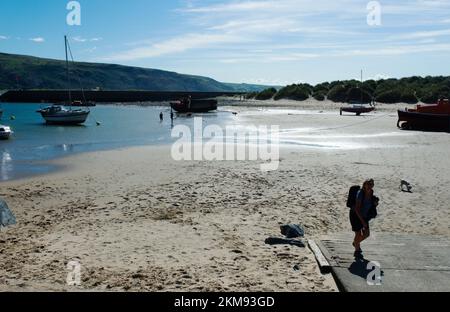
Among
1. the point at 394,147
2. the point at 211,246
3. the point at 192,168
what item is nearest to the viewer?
the point at 211,246

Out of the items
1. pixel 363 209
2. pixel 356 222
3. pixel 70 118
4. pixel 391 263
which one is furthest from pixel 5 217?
pixel 70 118

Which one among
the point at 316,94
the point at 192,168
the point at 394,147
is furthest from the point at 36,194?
the point at 316,94

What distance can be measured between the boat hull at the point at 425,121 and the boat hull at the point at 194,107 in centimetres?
4540

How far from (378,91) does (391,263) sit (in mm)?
73595

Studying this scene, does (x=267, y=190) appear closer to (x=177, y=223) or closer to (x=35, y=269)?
(x=177, y=223)

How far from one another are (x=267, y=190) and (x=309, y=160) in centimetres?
708

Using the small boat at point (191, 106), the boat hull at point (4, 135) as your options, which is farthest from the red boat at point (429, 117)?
the small boat at point (191, 106)

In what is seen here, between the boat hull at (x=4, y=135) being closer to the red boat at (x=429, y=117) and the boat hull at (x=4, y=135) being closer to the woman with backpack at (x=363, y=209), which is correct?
the red boat at (x=429, y=117)

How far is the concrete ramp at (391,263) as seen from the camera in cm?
693

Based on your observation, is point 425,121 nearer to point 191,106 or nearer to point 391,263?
point 391,263

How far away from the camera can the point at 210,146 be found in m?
28.4

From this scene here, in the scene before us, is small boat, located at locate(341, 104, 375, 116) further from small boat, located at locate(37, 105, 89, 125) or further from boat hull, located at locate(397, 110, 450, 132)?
small boat, located at locate(37, 105, 89, 125)

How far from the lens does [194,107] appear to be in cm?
7775

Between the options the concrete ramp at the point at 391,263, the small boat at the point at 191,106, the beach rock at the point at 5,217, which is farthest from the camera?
the small boat at the point at 191,106
